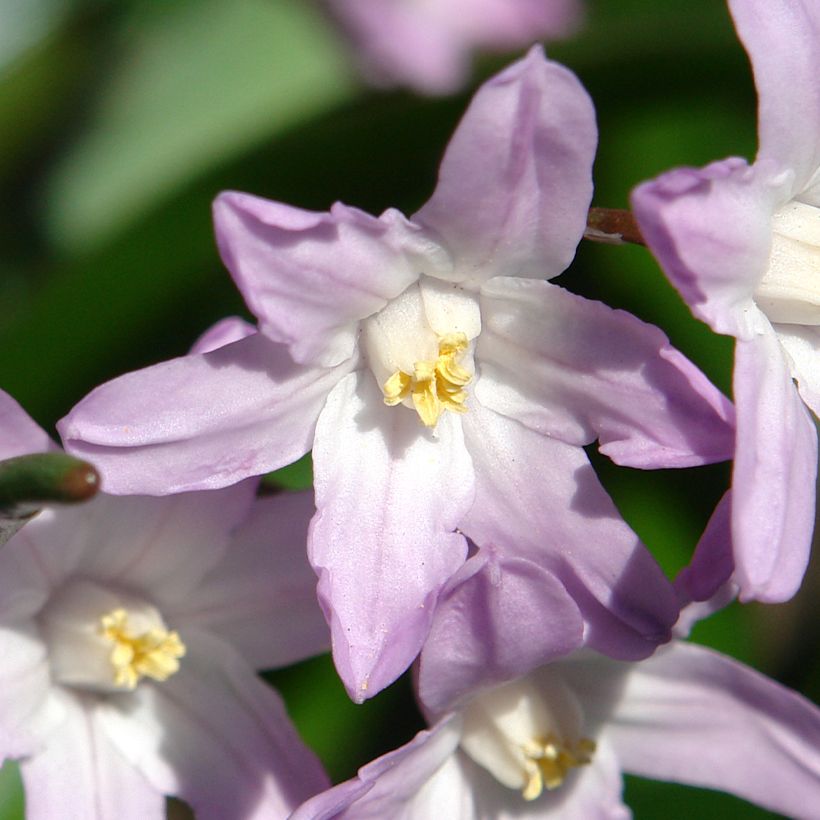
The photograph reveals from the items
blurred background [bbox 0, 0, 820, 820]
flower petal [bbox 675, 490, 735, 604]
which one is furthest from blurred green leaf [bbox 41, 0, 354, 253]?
flower petal [bbox 675, 490, 735, 604]

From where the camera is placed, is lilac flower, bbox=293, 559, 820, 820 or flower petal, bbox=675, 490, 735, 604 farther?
lilac flower, bbox=293, 559, 820, 820

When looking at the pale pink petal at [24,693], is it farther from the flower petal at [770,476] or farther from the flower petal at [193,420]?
the flower petal at [770,476]

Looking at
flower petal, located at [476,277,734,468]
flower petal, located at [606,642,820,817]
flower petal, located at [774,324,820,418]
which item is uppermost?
flower petal, located at [476,277,734,468]

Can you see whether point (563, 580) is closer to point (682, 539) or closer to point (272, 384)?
point (272, 384)

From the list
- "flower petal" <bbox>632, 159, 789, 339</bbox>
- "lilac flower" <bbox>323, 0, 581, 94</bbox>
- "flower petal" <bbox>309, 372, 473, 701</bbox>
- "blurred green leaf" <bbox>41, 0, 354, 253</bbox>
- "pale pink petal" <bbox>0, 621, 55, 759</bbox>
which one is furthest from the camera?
"lilac flower" <bbox>323, 0, 581, 94</bbox>

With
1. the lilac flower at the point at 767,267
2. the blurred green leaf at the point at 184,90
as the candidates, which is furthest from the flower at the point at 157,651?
the blurred green leaf at the point at 184,90

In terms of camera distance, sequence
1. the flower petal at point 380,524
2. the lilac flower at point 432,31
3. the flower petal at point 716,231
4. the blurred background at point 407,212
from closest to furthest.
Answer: the flower petal at point 716,231 < the flower petal at point 380,524 < the blurred background at point 407,212 < the lilac flower at point 432,31

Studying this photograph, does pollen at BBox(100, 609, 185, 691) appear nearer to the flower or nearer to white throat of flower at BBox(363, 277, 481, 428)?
the flower
